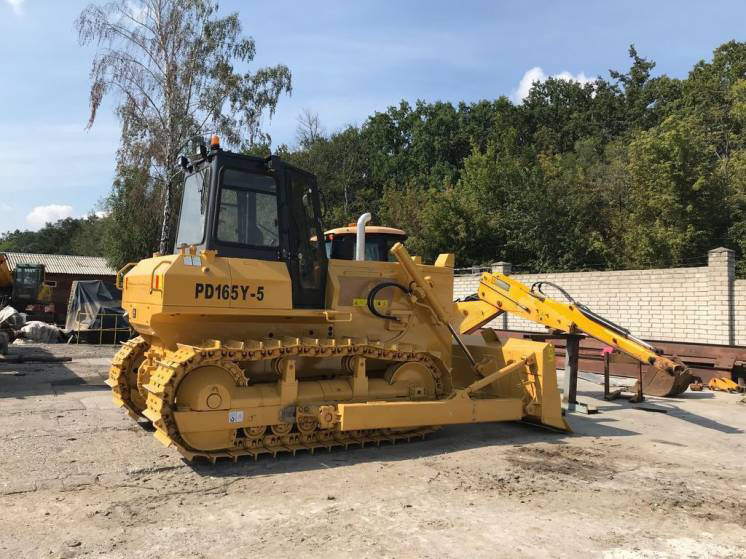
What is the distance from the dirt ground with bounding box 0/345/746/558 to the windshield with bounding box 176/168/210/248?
7.27ft

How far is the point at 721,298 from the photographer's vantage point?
1191cm

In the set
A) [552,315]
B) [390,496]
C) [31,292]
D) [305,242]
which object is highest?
[305,242]

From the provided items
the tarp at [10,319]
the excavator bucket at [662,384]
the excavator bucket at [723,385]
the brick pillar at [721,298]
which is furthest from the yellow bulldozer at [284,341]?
the tarp at [10,319]

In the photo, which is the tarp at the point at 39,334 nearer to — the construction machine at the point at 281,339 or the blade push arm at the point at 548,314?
the construction machine at the point at 281,339

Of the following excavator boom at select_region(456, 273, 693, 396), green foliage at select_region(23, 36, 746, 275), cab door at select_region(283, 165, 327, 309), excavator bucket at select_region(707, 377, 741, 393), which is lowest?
excavator bucket at select_region(707, 377, 741, 393)

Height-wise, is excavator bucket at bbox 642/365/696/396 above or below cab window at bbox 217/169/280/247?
below

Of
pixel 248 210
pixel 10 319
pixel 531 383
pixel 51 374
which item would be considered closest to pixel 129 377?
pixel 248 210

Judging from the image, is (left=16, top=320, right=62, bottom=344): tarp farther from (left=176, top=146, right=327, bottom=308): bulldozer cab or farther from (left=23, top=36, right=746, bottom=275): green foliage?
(left=176, top=146, right=327, bottom=308): bulldozer cab

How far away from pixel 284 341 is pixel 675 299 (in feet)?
34.1

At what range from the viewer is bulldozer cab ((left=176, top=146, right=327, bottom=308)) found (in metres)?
5.73

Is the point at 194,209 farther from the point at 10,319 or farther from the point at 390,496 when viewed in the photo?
the point at 10,319

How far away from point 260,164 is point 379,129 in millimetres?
46206

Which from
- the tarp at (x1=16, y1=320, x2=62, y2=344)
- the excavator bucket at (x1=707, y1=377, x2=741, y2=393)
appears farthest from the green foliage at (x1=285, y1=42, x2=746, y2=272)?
the tarp at (x1=16, y1=320, x2=62, y2=344)

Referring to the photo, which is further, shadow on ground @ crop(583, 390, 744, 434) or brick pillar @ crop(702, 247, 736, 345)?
brick pillar @ crop(702, 247, 736, 345)
